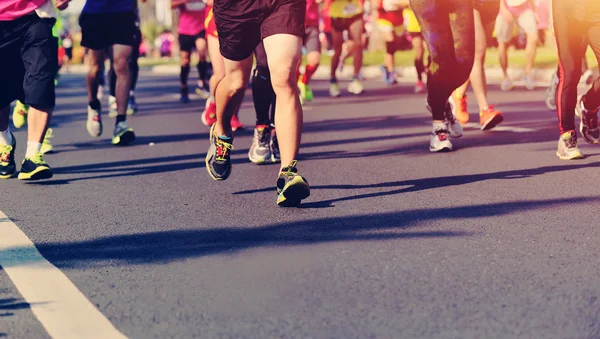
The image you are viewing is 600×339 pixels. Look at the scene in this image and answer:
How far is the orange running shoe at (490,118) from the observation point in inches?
384

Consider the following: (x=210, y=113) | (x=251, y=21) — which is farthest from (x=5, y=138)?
(x=210, y=113)

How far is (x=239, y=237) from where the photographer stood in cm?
504

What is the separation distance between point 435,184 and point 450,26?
1.70 m

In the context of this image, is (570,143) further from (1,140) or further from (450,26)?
(1,140)

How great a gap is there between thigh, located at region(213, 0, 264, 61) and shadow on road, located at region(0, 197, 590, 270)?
1.21 meters

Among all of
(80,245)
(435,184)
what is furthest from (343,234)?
(435,184)

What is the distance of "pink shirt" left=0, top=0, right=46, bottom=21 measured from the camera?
729 cm

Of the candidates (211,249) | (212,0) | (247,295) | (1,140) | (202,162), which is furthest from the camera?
(202,162)

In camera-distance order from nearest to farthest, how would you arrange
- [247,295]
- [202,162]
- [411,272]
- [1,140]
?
[247,295] < [411,272] < [1,140] < [202,162]

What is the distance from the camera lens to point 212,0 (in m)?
6.43

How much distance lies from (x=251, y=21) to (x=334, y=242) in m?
1.68

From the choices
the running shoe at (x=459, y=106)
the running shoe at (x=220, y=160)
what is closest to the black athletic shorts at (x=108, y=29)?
the running shoe at (x=459, y=106)

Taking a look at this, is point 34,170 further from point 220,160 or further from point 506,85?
point 506,85

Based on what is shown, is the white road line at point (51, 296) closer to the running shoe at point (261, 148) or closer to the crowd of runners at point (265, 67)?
the crowd of runners at point (265, 67)
